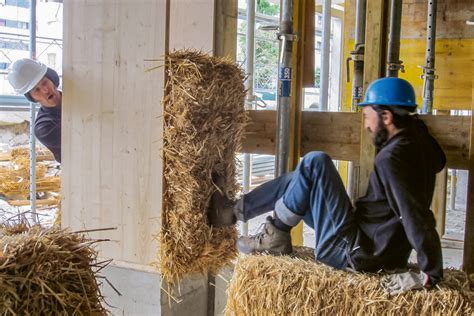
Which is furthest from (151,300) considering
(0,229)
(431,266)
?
(431,266)

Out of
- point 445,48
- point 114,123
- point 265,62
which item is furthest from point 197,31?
point 265,62

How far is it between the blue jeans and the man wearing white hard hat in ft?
5.82

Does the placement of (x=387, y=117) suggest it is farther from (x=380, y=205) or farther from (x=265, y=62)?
(x=265, y=62)

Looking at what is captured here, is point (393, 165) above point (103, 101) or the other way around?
the other way around

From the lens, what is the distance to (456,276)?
241 centimetres

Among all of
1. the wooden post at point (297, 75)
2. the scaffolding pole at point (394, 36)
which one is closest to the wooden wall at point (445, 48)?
the wooden post at point (297, 75)

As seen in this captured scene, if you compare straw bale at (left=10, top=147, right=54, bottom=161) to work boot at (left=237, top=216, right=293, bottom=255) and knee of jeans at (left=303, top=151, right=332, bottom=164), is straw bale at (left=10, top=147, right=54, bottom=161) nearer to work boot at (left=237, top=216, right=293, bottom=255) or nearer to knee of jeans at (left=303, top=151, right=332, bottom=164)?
work boot at (left=237, top=216, right=293, bottom=255)

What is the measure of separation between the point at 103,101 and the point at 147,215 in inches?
26.0

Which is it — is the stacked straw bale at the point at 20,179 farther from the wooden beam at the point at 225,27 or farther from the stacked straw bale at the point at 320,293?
the stacked straw bale at the point at 320,293

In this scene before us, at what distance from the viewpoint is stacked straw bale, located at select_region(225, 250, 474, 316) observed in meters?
2.19

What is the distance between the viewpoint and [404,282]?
2242 millimetres

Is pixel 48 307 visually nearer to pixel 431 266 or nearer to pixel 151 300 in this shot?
pixel 151 300

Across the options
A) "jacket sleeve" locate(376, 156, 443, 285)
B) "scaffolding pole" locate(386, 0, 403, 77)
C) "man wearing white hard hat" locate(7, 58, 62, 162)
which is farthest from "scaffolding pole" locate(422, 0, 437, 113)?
"man wearing white hard hat" locate(7, 58, 62, 162)

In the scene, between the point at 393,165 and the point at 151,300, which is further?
the point at 151,300
